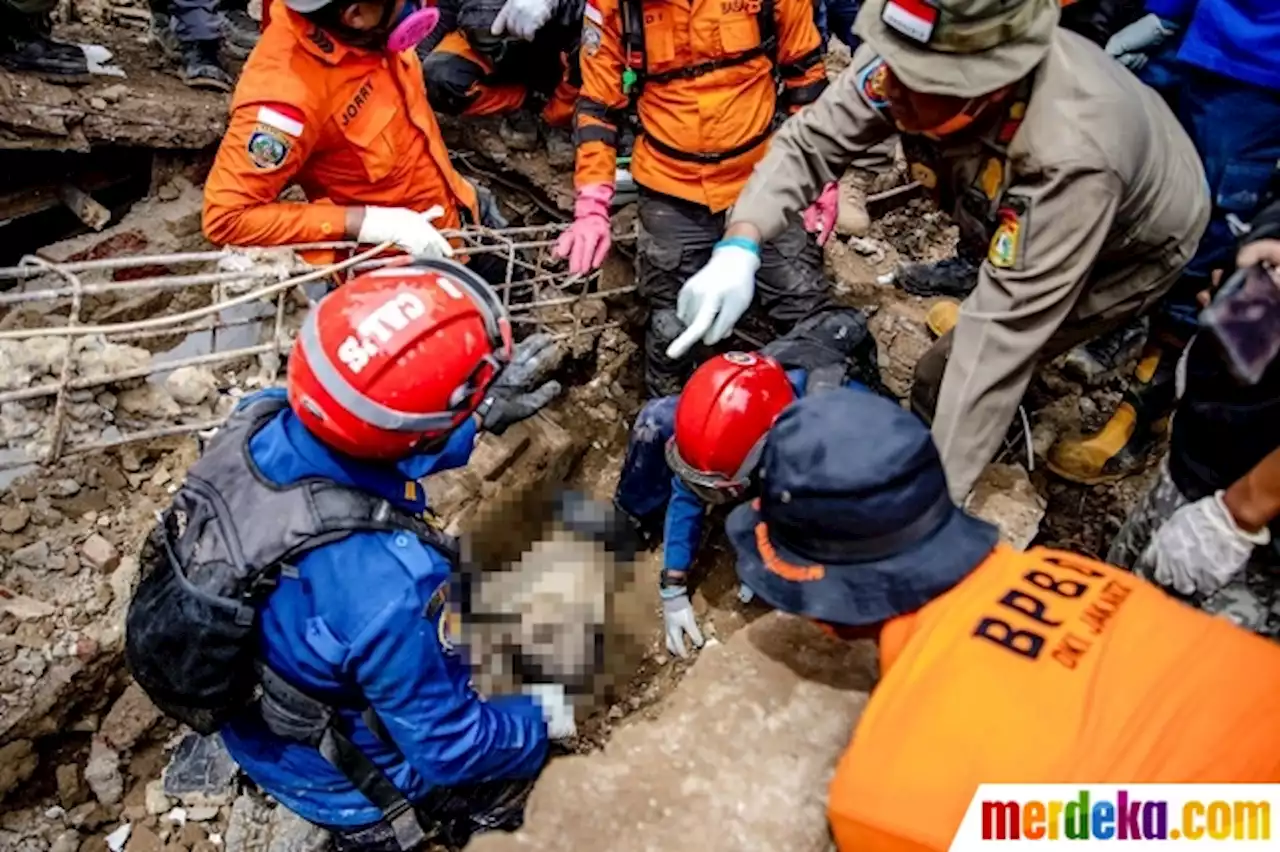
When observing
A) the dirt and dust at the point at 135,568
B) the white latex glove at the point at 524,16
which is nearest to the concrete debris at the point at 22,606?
the dirt and dust at the point at 135,568

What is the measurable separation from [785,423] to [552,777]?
3.14 feet

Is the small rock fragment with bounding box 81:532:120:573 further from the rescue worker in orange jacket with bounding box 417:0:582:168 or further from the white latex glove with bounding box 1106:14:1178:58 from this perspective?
the white latex glove with bounding box 1106:14:1178:58

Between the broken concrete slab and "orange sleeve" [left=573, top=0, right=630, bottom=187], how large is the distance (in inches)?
97.9

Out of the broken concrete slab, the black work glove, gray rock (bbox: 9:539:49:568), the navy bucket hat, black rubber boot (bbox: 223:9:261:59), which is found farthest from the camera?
black rubber boot (bbox: 223:9:261:59)

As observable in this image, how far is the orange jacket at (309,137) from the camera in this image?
3717 millimetres

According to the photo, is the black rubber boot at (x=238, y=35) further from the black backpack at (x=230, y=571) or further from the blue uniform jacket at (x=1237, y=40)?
the blue uniform jacket at (x=1237, y=40)

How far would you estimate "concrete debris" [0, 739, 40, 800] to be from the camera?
11.0 ft

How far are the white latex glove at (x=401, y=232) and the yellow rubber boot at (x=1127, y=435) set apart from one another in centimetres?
254

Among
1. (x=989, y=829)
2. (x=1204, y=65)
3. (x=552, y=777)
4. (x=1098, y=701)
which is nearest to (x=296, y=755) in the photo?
(x=552, y=777)

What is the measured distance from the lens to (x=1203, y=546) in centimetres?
254

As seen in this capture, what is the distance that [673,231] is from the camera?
178 inches

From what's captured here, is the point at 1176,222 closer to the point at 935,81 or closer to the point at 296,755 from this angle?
the point at 935,81

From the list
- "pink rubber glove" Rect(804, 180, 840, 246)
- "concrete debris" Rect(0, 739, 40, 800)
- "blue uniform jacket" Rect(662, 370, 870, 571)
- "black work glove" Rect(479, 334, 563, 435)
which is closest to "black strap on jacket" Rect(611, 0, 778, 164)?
"pink rubber glove" Rect(804, 180, 840, 246)

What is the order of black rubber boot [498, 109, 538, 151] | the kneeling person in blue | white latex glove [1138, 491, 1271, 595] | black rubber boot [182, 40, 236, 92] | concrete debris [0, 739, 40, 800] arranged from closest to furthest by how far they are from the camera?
the kneeling person in blue, white latex glove [1138, 491, 1271, 595], concrete debris [0, 739, 40, 800], black rubber boot [498, 109, 538, 151], black rubber boot [182, 40, 236, 92]
